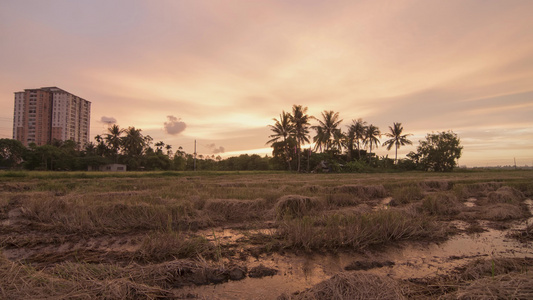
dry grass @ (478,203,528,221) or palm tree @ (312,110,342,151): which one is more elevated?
palm tree @ (312,110,342,151)

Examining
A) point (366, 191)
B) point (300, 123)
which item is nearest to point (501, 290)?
point (366, 191)

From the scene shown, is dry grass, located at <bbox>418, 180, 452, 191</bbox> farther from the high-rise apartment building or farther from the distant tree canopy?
the high-rise apartment building

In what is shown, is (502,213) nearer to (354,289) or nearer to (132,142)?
(354,289)

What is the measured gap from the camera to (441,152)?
39.8 meters

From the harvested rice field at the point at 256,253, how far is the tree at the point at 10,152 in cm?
5642

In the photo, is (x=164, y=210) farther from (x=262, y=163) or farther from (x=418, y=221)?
(x=262, y=163)

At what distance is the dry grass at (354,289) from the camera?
214cm

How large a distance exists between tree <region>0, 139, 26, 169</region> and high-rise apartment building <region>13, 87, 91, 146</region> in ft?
108

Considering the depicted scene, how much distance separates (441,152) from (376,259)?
147 ft

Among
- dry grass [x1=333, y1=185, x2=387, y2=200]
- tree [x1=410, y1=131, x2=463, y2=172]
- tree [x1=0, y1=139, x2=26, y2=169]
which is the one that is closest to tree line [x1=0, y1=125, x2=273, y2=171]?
tree [x1=0, y1=139, x2=26, y2=169]

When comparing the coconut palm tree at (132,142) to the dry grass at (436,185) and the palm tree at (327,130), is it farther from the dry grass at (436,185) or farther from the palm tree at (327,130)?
the dry grass at (436,185)

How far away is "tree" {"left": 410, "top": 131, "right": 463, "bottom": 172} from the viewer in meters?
39.7

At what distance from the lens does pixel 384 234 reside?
4.31 meters

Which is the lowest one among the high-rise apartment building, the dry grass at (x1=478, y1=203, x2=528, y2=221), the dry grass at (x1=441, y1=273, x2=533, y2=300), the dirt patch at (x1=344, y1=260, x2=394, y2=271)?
the dirt patch at (x1=344, y1=260, x2=394, y2=271)
